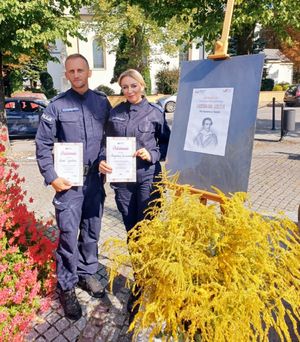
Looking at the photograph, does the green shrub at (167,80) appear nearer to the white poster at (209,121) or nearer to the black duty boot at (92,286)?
the black duty boot at (92,286)

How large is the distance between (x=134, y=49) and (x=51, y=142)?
72.8 ft

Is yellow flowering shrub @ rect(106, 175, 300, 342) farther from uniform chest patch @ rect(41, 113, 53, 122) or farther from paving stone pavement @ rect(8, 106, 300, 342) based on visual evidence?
uniform chest patch @ rect(41, 113, 53, 122)

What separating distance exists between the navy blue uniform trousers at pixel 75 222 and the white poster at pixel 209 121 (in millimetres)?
938

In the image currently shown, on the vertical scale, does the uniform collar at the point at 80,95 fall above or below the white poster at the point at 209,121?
above

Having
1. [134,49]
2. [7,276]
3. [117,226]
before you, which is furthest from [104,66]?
[7,276]

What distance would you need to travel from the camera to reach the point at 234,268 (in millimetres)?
1530

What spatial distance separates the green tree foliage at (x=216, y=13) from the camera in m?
6.77

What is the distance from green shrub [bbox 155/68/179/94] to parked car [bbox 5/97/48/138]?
17.3 meters

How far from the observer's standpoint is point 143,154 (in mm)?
2637

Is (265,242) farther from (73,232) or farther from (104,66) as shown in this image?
(104,66)

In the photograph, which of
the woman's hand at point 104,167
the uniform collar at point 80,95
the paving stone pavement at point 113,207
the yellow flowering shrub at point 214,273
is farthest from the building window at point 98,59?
the yellow flowering shrub at point 214,273

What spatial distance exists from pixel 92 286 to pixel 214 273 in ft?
6.27

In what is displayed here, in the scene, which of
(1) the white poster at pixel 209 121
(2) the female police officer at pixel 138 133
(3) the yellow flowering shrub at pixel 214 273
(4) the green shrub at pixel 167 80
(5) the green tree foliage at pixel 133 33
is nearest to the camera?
(3) the yellow flowering shrub at pixel 214 273

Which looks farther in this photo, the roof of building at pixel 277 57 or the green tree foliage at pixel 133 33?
the roof of building at pixel 277 57
